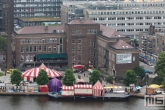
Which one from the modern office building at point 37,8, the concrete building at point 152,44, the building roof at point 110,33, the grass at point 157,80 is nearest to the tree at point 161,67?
the grass at point 157,80

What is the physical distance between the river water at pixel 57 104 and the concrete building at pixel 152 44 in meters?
32.4

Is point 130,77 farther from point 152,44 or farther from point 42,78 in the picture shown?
point 152,44

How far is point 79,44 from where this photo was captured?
124625 millimetres

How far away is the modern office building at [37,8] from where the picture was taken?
18512 cm

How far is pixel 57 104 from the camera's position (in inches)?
3807

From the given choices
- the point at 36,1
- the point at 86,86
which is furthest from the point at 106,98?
the point at 36,1

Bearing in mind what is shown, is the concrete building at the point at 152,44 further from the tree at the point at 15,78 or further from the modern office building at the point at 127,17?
the tree at the point at 15,78

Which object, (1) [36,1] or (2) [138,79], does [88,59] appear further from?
(1) [36,1]

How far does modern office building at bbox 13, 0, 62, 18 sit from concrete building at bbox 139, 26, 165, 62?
52623mm

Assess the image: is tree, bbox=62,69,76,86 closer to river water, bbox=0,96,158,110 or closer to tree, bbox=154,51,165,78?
river water, bbox=0,96,158,110

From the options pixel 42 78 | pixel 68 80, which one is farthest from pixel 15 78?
pixel 68 80

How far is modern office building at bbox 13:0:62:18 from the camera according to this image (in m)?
185

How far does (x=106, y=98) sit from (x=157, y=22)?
57.5m

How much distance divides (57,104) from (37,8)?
9341 cm
